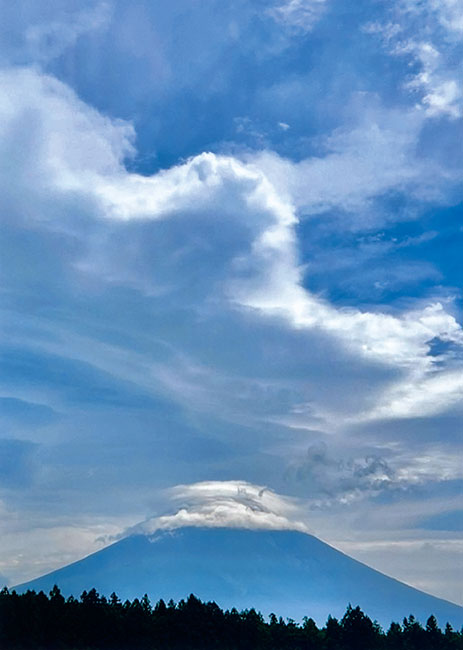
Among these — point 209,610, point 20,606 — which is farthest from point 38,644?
point 209,610

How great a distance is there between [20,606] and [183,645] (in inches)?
545

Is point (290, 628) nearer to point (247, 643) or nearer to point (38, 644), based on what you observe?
point (247, 643)

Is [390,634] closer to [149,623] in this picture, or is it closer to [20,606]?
[149,623]

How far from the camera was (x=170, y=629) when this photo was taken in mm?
62594

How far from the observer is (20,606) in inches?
2237

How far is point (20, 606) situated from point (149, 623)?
10935 mm

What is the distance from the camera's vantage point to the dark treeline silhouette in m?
56.8

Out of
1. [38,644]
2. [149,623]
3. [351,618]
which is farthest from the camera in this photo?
[351,618]

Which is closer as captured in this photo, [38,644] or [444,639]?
[38,644]

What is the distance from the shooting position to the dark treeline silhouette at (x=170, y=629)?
56.8 metres

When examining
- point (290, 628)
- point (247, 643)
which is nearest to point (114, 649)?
point (247, 643)

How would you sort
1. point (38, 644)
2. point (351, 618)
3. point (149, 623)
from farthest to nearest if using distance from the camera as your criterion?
point (351, 618) → point (149, 623) → point (38, 644)

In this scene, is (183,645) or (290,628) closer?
(183,645)

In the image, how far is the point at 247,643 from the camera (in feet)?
216
